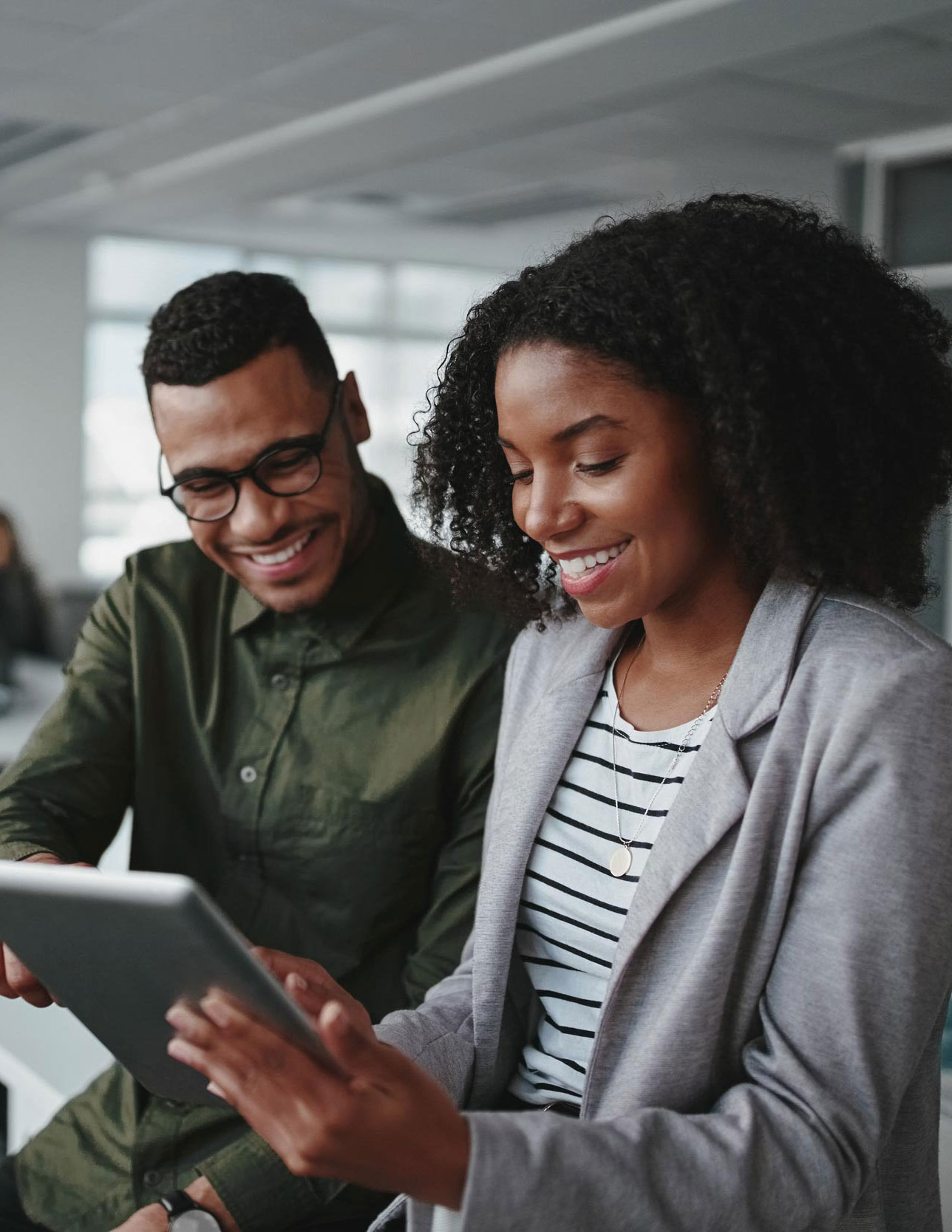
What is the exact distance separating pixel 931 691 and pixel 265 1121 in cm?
60

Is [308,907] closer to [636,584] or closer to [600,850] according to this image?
[600,850]

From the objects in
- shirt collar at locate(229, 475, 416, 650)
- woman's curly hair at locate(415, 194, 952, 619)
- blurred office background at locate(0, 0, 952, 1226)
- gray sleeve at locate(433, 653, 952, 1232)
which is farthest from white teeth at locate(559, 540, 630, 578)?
shirt collar at locate(229, 475, 416, 650)

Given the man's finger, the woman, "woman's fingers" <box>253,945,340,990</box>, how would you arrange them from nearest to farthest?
the woman, "woman's fingers" <box>253,945,340,990</box>, the man's finger

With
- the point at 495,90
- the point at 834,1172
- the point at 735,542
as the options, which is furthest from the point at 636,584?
the point at 495,90

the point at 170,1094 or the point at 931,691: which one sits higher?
the point at 931,691

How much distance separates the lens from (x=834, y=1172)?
1103mm

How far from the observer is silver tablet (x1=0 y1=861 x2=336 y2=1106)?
957mm

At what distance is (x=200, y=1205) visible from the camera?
4.94ft

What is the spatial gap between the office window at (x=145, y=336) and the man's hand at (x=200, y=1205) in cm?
946

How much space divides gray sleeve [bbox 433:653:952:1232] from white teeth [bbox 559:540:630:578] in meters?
0.25

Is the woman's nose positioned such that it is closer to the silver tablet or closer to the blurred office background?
the blurred office background

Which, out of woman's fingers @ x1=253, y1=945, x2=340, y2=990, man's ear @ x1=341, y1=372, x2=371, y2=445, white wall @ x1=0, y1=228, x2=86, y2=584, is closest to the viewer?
woman's fingers @ x1=253, y1=945, x2=340, y2=990

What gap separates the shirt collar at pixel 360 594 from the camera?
1.81 meters

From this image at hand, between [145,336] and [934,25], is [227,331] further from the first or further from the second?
[145,336]
